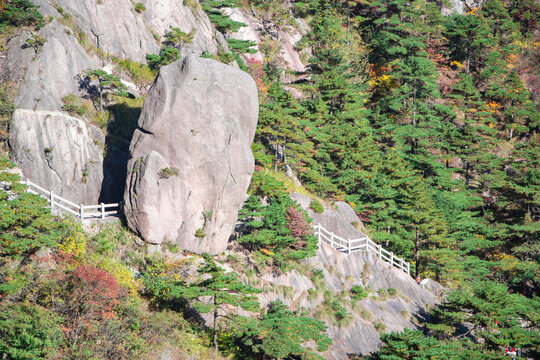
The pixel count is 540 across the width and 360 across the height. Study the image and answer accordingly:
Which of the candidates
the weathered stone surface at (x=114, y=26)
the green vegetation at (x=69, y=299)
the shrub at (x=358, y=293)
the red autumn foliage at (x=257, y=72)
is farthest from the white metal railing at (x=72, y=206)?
the red autumn foliage at (x=257, y=72)

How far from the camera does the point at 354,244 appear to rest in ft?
115

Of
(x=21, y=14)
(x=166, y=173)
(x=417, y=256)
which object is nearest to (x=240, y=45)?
(x=21, y=14)

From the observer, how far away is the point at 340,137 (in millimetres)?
41062

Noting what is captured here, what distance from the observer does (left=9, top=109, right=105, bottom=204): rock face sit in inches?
1070

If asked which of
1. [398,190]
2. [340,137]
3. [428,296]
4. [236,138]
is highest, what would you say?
[236,138]

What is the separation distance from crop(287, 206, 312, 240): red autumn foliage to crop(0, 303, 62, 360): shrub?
14399mm

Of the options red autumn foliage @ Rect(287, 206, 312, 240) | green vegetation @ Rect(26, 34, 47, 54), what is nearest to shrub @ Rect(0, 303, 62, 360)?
red autumn foliage @ Rect(287, 206, 312, 240)

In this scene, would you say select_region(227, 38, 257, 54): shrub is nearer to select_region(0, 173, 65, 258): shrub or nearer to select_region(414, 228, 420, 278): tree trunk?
select_region(414, 228, 420, 278): tree trunk

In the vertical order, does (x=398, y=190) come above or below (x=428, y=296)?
above

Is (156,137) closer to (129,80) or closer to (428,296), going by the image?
(129,80)

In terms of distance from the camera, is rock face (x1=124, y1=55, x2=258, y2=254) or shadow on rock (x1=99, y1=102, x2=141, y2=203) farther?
shadow on rock (x1=99, y1=102, x2=141, y2=203)

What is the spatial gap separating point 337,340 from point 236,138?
11981mm

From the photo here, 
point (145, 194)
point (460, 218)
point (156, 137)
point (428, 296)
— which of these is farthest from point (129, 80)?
point (460, 218)

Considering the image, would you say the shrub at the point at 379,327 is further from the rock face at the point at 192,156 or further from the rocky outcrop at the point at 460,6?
the rocky outcrop at the point at 460,6
